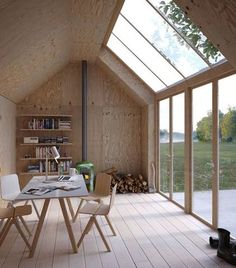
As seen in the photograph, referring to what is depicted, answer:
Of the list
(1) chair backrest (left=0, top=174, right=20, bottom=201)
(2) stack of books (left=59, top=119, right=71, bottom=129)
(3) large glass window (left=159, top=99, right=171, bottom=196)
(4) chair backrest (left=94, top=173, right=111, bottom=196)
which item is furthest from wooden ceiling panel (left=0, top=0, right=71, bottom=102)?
(3) large glass window (left=159, top=99, right=171, bottom=196)

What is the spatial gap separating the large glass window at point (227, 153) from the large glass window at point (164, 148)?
1.99 metres

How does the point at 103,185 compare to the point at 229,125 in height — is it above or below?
below

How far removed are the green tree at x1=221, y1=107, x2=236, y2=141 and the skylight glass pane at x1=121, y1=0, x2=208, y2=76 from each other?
0.89m

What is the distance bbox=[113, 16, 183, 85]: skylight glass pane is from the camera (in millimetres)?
4829

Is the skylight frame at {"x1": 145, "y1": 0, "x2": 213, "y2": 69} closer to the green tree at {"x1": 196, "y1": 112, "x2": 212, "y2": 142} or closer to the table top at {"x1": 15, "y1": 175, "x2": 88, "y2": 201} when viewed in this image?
the green tree at {"x1": 196, "y1": 112, "x2": 212, "y2": 142}

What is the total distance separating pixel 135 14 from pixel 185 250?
3538 millimetres

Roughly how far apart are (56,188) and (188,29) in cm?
281

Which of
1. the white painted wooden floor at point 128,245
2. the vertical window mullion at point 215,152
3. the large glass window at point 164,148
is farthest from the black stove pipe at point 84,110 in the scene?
the vertical window mullion at point 215,152

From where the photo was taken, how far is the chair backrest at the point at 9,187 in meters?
3.92

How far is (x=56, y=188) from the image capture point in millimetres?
3471

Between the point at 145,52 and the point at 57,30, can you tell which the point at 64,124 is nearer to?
the point at 145,52

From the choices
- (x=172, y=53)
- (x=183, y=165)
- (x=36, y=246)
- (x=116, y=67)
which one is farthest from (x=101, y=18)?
(x=36, y=246)

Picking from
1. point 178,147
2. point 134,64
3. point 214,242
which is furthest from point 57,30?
point 214,242

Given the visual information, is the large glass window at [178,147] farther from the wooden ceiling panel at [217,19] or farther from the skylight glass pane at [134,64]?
the wooden ceiling panel at [217,19]
